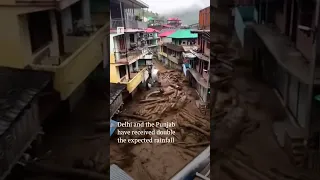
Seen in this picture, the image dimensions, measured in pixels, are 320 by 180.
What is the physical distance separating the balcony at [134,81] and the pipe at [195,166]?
1.36 ft

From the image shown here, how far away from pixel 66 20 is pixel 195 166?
82cm

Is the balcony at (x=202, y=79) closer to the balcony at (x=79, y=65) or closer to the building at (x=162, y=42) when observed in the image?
the building at (x=162, y=42)

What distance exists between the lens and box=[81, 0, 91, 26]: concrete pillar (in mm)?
1264

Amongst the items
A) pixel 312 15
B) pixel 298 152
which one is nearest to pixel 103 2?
pixel 312 15

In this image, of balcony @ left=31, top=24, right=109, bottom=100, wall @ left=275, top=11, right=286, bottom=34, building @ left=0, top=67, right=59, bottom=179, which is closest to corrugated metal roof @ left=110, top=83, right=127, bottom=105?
balcony @ left=31, top=24, right=109, bottom=100

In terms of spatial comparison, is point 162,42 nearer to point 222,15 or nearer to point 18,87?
point 222,15

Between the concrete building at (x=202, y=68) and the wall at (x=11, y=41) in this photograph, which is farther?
the concrete building at (x=202, y=68)

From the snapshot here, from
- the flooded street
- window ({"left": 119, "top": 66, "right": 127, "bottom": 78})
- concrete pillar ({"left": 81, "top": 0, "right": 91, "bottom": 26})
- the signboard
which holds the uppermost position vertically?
concrete pillar ({"left": 81, "top": 0, "right": 91, "bottom": 26})

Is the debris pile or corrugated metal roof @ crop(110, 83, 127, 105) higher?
corrugated metal roof @ crop(110, 83, 127, 105)

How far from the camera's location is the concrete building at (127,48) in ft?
4.28

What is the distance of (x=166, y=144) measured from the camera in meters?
1.36

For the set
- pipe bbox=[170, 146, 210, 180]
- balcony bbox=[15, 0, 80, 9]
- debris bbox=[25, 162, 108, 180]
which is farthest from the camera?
pipe bbox=[170, 146, 210, 180]

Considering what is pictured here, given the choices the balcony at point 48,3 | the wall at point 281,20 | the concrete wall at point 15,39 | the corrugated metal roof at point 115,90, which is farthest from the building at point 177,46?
the concrete wall at point 15,39

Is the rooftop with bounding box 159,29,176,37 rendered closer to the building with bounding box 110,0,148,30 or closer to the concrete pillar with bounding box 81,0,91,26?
the building with bounding box 110,0,148,30
